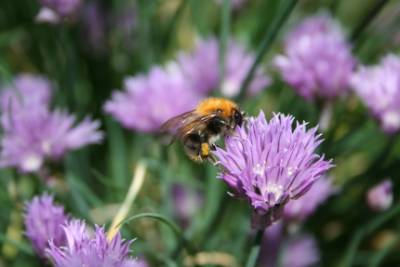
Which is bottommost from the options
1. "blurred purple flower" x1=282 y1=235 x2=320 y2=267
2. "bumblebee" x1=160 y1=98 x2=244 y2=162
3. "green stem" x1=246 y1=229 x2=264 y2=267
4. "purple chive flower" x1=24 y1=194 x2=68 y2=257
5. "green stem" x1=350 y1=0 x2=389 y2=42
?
"green stem" x1=246 y1=229 x2=264 y2=267

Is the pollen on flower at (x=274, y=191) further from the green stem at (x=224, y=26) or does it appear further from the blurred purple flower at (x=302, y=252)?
the blurred purple flower at (x=302, y=252)

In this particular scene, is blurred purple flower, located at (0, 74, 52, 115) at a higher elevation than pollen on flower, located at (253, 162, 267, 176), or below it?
higher

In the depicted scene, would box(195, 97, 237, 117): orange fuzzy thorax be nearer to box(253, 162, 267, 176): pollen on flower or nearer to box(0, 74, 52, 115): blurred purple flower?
box(253, 162, 267, 176): pollen on flower

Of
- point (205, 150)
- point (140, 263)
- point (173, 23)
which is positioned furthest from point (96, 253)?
point (173, 23)

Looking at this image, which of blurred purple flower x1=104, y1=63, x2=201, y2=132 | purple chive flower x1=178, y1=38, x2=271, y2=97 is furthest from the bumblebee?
purple chive flower x1=178, y1=38, x2=271, y2=97

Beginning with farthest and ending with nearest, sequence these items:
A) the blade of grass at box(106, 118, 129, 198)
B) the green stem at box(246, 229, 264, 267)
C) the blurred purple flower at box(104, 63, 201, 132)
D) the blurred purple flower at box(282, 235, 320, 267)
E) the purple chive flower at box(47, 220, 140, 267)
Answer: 1. the blade of grass at box(106, 118, 129, 198)
2. the blurred purple flower at box(282, 235, 320, 267)
3. the blurred purple flower at box(104, 63, 201, 132)
4. the green stem at box(246, 229, 264, 267)
5. the purple chive flower at box(47, 220, 140, 267)

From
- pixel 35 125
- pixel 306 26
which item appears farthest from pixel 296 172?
pixel 306 26

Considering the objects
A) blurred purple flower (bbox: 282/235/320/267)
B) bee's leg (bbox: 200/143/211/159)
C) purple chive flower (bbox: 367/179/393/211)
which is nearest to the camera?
bee's leg (bbox: 200/143/211/159)

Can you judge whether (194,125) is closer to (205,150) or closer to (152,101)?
(205,150)
